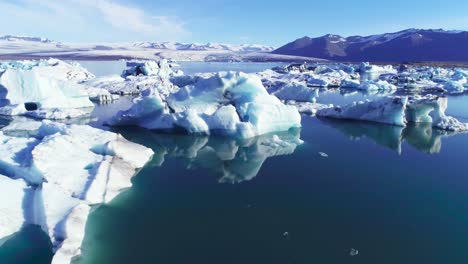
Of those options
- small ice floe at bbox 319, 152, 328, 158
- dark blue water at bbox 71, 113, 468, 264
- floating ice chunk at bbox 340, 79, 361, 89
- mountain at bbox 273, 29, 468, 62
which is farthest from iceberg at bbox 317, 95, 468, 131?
mountain at bbox 273, 29, 468, 62

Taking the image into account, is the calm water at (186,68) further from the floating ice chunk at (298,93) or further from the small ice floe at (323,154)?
the small ice floe at (323,154)

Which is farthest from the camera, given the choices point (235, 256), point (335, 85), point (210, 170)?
point (335, 85)

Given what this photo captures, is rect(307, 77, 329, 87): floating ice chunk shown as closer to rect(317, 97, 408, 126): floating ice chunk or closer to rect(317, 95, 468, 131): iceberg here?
rect(317, 97, 408, 126): floating ice chunk

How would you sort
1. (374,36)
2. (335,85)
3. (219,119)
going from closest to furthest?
(219,119), (335,85), (374,36)

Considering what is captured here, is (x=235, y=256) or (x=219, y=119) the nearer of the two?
(x=235, y=256)

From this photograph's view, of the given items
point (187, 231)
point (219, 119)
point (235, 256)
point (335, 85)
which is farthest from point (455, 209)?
point (335, 85)

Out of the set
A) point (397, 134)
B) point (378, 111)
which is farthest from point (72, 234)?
point (378, 111)

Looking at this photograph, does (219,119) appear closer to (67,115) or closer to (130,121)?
(130,121)

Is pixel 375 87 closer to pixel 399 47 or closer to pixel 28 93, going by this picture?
pixel 28 93
